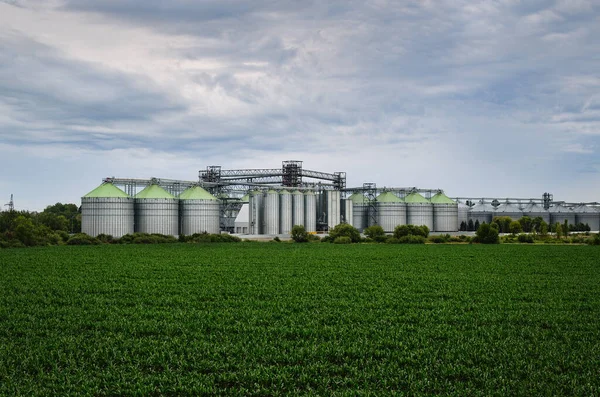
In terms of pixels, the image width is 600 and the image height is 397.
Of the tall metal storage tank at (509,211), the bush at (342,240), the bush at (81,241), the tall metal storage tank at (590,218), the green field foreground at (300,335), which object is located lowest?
the green field foreground at (300,335)

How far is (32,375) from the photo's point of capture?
1200 centimetres

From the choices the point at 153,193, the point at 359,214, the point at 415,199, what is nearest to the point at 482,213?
the point at 415,199

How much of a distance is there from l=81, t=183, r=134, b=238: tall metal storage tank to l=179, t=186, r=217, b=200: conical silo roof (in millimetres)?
8949

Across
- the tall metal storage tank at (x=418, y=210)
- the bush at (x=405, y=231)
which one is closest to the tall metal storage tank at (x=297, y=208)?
the bush at (x=405, y=231)

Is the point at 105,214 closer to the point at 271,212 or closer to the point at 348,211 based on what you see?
the point at 271,212

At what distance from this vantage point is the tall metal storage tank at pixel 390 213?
3984 inches

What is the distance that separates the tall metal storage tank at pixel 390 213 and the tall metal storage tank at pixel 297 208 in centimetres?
1877

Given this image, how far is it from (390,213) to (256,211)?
89.1 ft

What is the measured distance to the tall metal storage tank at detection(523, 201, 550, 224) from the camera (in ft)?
424

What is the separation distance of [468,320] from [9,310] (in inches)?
613

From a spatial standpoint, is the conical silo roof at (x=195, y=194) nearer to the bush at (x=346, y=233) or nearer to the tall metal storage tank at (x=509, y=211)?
the bush at (x=346, y=233)

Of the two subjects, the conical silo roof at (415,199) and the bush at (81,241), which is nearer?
the bush at (81,241)

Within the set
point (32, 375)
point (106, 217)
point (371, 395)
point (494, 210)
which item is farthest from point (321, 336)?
point (494, 210)

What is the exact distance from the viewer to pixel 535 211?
429 feet
